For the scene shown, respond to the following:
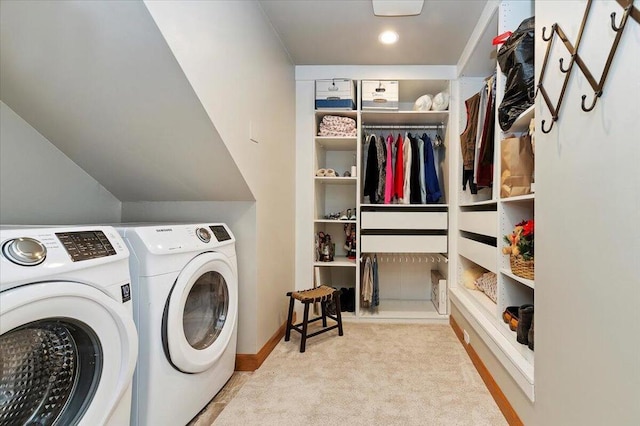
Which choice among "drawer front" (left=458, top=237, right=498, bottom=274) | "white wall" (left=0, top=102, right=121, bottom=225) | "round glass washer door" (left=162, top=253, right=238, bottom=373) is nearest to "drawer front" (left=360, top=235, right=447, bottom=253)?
"drawer front" (left=458, top=237, right=498, bottom=274)

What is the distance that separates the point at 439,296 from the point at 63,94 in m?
2.75

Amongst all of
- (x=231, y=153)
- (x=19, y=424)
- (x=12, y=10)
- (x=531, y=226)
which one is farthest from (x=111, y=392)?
(x=531, y=226)

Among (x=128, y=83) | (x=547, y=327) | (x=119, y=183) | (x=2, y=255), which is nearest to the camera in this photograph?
(x=2, y=255)

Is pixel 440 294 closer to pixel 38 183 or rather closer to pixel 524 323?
pixel 524 323

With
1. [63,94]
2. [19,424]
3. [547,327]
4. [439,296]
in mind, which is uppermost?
[63,94]

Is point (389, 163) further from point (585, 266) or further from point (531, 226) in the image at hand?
point (585, 266)

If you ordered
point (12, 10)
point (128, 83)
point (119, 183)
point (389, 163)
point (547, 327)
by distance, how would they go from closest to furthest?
point (12, 10), point (547, 327), point (128, 83), point (119, 183), point (389, 163)

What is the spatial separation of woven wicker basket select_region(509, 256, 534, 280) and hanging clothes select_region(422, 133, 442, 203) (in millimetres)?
1070

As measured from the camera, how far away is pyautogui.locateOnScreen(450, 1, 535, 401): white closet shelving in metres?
1.39

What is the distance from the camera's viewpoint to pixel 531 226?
57.7 inches

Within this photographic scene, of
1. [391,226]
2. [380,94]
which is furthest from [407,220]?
[380,94]

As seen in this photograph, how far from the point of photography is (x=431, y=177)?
258cm

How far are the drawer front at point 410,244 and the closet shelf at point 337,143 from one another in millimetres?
867

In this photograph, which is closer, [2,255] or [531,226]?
[2,255]
